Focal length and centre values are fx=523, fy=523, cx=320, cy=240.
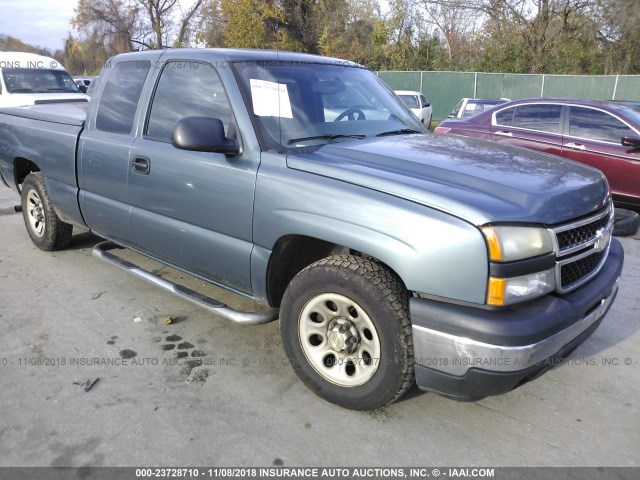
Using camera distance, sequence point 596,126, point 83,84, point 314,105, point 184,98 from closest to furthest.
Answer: point 314,105 → point 184,98 → point 596,126 → point 83,84

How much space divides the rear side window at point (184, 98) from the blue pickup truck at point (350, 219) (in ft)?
0.04

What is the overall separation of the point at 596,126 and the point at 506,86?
16308 millimetres

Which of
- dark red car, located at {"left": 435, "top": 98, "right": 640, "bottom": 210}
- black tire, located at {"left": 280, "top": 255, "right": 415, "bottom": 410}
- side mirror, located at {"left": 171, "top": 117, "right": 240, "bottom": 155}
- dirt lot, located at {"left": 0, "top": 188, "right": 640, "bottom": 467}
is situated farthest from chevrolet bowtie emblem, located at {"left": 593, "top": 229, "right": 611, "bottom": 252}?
dark red car, located at {"left": 435, "top": 98, "right": 640, "bottom": 210}

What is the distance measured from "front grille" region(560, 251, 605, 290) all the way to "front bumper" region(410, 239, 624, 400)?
0.23ft

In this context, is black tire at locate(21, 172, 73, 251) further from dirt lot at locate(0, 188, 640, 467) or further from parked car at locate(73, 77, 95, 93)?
parked car at locate(73, 77, 95, 93)

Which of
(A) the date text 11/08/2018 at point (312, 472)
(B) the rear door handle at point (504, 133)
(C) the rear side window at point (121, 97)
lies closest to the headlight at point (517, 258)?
(A) the date text 11/08/2018 at point (312, 472)

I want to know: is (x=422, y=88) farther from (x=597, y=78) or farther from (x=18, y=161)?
(x=18, y=161)

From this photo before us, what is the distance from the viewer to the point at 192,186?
3240 mm

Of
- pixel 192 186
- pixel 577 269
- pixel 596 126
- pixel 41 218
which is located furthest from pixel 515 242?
pixel 596 126

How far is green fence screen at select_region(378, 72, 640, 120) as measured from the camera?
64.7 ft

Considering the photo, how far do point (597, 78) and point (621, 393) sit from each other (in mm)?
20412

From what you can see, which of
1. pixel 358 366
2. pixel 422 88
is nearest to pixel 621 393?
pixel 358 366

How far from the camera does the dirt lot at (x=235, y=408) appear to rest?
2.50 m

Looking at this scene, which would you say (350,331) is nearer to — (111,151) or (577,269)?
(577,269)
